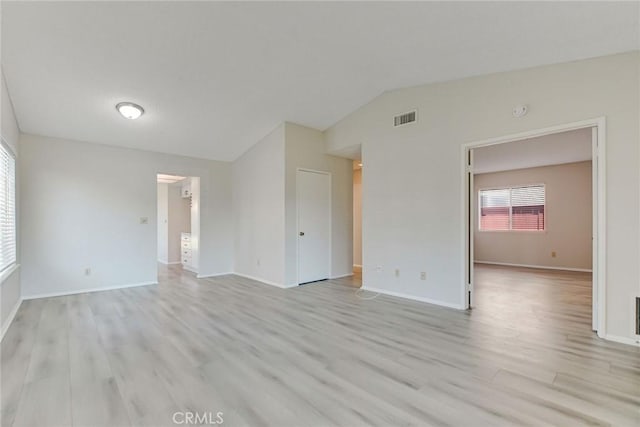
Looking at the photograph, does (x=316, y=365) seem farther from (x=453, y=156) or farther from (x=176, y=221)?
(x=176, y=221)

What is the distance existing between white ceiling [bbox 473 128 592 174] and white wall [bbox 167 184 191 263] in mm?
7579

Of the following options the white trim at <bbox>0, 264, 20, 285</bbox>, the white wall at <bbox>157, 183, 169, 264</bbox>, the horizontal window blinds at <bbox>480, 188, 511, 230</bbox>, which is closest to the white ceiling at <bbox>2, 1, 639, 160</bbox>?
the white trim at <bbox>0, 264, 20, 285</bbox>

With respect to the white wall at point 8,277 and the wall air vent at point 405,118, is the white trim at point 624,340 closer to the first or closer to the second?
the wall air vent at point 405,118

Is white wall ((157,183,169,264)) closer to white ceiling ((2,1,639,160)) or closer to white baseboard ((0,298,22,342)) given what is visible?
white ceiling ((2,1,639,160))

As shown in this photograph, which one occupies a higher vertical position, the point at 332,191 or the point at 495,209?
the point at 332,191

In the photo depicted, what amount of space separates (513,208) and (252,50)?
7822 mm

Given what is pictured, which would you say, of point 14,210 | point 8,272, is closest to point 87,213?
point 14,210

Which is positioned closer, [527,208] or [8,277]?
[8,277]

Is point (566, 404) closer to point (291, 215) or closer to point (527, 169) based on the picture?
point (291, 215)

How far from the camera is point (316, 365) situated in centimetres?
241

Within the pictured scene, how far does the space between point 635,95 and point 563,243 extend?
555 cm

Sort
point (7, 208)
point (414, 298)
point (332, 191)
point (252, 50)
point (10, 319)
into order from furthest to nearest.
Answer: point (332, 191) < point (414, 298) < point (7, 208) < point (10, 319) < point (252, 50)

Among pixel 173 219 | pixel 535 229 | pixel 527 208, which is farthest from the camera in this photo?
pixel 173 219

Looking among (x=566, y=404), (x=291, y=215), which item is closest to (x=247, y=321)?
(x=291, y=215)
